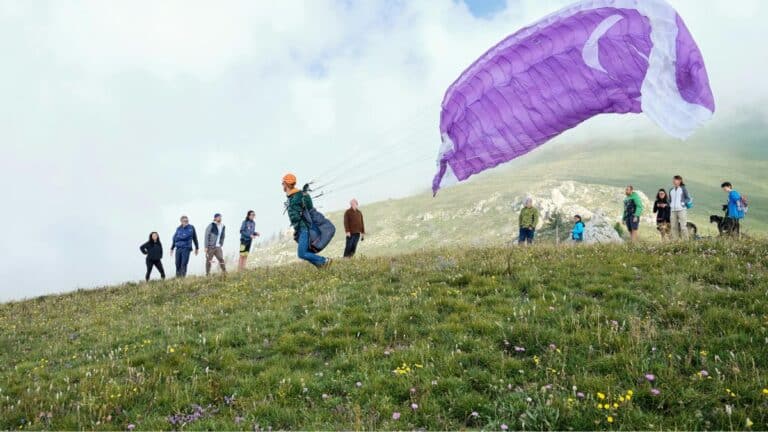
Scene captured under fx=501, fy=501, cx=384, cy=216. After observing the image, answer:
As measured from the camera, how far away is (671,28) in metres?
9.80

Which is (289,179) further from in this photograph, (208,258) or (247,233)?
(208,258)

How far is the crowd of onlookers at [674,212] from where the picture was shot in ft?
61.9

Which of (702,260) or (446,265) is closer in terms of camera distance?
(702,260)

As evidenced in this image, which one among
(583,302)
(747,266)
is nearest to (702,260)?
(747,266)

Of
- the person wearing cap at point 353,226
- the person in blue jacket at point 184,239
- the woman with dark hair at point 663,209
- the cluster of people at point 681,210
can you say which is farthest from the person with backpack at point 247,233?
the woman with dark hair at point 663,209

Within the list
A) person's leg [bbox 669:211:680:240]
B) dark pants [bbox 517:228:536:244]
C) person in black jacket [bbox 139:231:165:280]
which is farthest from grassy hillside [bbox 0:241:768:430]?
person in black jacket [bbox 139:231:165:280]

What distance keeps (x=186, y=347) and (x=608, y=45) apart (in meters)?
10.3

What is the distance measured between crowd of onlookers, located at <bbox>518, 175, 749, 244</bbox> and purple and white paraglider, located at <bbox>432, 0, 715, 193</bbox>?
329 inches

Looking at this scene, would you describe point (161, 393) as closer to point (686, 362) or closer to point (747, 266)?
point (686, 362)

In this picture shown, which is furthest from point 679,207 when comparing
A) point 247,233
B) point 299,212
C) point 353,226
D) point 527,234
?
point 247,233

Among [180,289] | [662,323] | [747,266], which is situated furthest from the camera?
[180,289]

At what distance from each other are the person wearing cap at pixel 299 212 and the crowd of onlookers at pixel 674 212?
36.5ft

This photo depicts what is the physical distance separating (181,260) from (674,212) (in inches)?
826

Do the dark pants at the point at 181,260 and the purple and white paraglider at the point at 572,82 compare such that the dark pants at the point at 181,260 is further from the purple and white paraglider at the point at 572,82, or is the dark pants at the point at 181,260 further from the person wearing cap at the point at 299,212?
the purple and white paraglider at the point at 572,82
